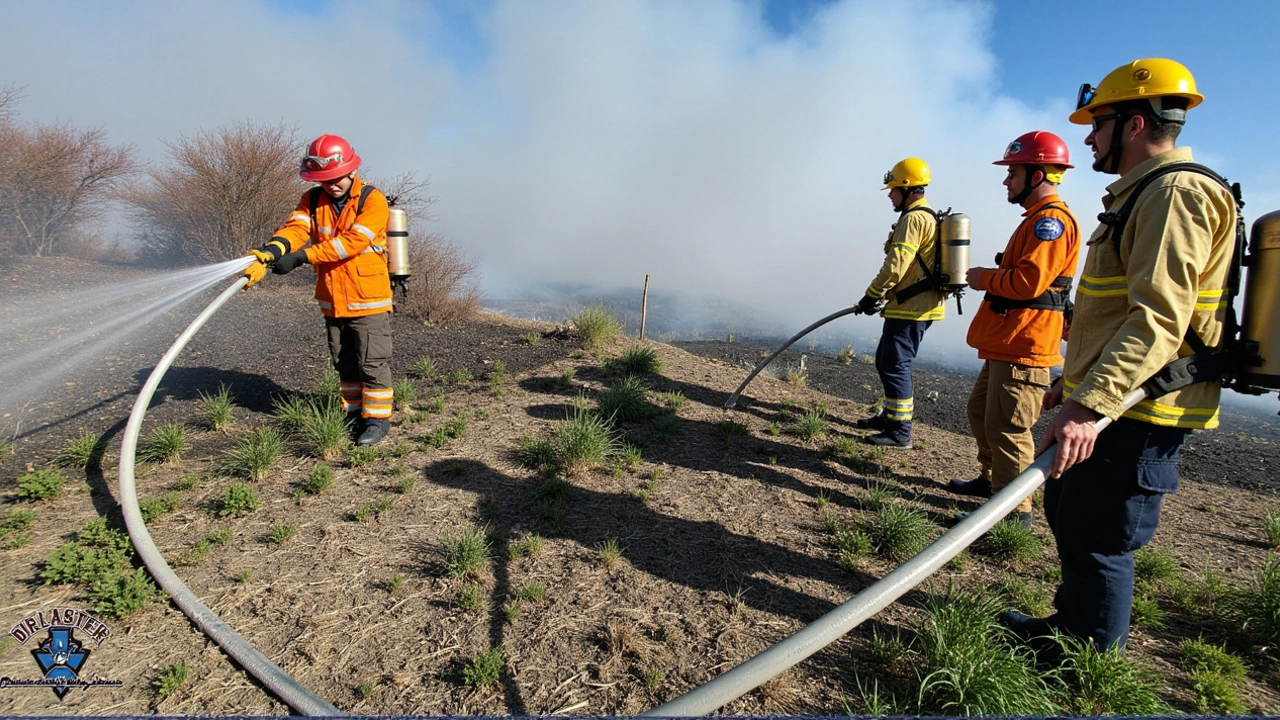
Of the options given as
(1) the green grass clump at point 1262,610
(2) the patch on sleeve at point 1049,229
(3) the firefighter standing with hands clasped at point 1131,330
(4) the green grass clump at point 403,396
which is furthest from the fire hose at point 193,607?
(2) the patch on sleeve at point 1049,229

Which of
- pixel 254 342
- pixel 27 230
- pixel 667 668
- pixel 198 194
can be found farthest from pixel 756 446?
pixel 27 230

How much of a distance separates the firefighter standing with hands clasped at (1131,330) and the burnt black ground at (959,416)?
4528mm

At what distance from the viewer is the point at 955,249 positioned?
4.94 m

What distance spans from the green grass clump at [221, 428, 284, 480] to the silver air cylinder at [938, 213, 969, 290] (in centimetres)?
565

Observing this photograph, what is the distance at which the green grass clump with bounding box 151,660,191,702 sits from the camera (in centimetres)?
244

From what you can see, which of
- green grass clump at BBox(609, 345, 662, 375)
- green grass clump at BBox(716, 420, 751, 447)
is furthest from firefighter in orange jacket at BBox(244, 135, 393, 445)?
green grass clump at BBox(716, 420, 751, 447)

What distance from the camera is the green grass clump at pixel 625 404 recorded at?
18.2 feet

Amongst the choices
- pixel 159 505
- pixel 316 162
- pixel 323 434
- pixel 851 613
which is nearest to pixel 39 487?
pixel 159 505

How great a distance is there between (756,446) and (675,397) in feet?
3.76

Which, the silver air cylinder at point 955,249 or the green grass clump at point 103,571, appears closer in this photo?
the green grass clump at point 103,571

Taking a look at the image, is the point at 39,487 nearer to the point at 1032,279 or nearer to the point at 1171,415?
the point at 1171,415

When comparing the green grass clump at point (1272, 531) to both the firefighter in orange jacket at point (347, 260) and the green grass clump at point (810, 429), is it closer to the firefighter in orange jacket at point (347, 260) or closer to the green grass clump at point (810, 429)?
the green grass clump at point (810, 429)

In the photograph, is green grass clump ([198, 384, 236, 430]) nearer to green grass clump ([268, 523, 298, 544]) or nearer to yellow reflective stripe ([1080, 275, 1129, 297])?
green grass clump ([268, 523, 298, 544])

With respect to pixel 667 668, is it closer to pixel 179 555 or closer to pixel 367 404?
pixel 179 555
